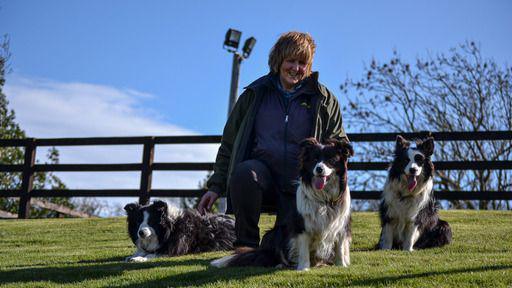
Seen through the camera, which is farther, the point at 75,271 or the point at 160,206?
the point at 160,206

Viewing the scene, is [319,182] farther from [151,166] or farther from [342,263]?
[151,166]

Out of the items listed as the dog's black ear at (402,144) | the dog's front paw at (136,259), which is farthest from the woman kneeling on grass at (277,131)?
the dog's front paw at (136,259)

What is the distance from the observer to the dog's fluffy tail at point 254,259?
5275 mm

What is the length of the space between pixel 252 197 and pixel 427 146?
221 cm

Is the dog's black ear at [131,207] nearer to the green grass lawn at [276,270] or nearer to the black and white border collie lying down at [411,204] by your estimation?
the green grass lawn at [276,270]

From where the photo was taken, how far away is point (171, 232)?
23.6 feet

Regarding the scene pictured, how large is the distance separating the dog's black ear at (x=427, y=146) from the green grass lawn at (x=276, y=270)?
3.53 feet

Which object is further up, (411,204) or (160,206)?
(411,204)

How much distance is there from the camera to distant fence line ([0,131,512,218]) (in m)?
10.6

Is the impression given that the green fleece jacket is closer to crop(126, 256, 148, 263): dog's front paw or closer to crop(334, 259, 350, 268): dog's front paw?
crop(334, 259, 350, 268): dog's front paw

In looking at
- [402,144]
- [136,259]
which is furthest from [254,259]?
[402,144]

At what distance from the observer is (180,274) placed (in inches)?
201

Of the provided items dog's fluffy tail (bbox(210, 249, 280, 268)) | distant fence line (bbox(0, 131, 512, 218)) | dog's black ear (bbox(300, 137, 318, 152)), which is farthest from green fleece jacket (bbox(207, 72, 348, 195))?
distant fence line (bbox(0, 131, 512, 218))

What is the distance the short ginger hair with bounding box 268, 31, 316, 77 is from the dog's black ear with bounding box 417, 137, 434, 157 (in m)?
1.65
